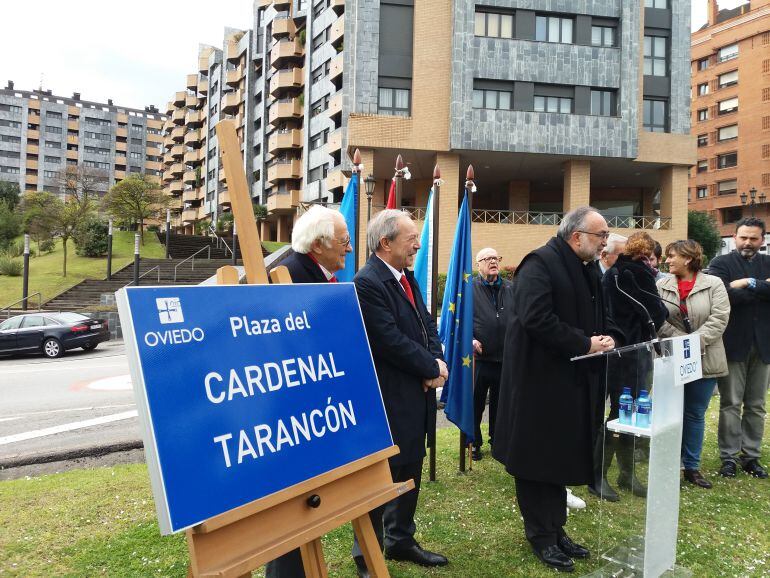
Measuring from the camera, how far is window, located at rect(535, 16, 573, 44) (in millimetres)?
28609

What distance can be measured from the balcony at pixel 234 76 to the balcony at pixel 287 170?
17.6 meters

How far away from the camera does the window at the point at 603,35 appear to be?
28891 mm

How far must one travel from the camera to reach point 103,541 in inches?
146

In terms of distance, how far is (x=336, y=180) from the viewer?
3572cm

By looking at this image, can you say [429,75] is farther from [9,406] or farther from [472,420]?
[472,420]

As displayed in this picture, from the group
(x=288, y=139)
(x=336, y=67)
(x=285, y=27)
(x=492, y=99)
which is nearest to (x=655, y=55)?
(x=492, y=99)

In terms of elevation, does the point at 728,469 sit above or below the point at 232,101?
below

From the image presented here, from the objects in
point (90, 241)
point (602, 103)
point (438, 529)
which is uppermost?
point (602, 103)

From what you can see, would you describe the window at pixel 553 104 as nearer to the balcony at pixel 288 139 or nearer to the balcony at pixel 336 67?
the balcony at pixel 336 67

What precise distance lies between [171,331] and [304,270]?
1181 millimetres

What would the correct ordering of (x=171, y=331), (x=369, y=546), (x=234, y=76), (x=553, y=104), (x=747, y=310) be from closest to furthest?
(x=171, y=331)
(x=369, y=546)
(x=747, y=310)
(x=553, y=104)
(x=234, y=76)

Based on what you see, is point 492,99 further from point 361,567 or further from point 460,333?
point 361,567

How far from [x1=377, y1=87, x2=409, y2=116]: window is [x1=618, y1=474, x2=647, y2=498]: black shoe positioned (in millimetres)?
27144

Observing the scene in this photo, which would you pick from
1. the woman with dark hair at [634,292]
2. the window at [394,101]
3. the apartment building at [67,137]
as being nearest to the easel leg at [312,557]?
the woman with dark hair at [634,292]
